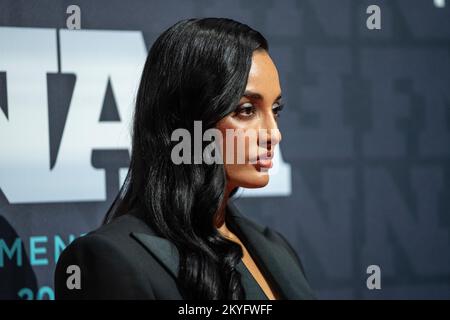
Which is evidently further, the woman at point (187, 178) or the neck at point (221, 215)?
the neck at point (221, 215)

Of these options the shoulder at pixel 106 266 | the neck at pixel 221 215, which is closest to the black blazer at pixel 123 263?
the shoulder at pixel 106 266

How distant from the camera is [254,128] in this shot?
5.65 feet

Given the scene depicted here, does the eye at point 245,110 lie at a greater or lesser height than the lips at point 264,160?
greater

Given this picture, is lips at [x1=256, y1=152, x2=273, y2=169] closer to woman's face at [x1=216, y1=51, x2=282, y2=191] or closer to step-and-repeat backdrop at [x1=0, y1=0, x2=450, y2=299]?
woman's face at [x1=216, y1=51, x2=282, y2=191]

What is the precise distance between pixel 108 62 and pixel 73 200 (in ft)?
1.96

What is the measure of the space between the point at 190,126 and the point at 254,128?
18 cm

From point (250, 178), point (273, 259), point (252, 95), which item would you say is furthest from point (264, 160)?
point (273, 259)

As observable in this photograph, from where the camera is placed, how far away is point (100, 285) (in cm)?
152

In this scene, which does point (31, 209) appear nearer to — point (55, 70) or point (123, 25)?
point (55, 70)

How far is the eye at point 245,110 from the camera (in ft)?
5.62

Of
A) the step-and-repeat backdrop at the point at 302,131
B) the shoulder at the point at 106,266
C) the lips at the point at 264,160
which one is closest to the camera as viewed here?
the shoulder at the point at 106,266

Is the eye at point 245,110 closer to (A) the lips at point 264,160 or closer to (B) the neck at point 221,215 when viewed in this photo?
(A) the lips at point 264,160

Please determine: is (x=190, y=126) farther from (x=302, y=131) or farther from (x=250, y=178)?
Result: (x=302, y=131)
